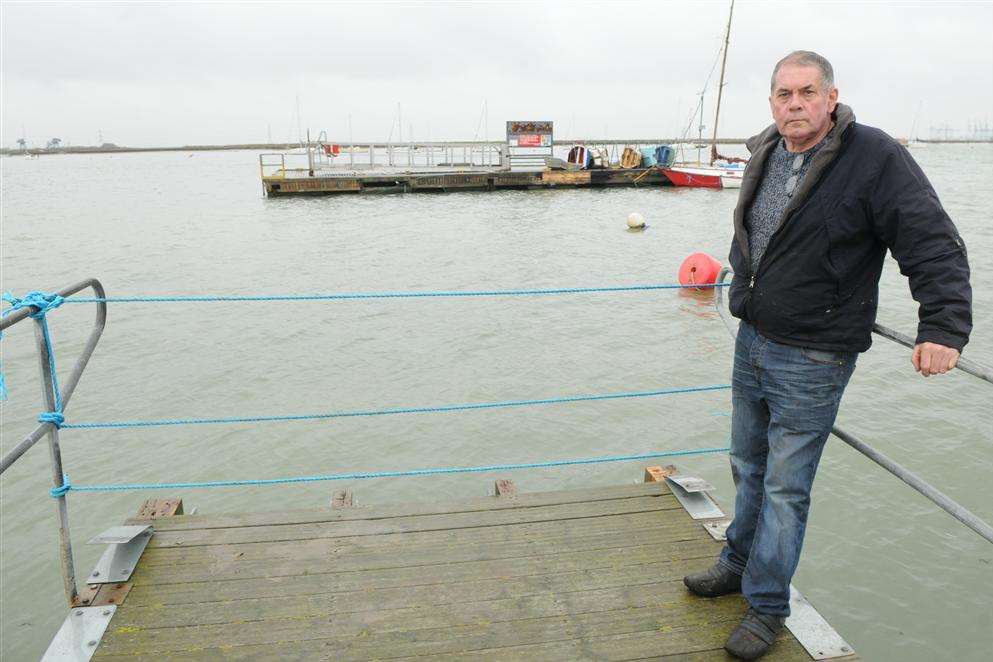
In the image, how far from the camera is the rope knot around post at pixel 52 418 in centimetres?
275

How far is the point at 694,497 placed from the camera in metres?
3.68

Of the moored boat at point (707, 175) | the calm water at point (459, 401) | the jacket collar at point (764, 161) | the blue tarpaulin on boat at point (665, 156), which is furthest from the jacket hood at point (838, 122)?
the blue tarpaulin on boat at point (665, 156)

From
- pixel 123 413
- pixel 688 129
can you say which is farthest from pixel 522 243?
pixel 688 129

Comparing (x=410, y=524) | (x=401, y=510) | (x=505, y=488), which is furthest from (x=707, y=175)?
(x=410, y=524)

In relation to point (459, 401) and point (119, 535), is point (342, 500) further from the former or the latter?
point (459, 401)

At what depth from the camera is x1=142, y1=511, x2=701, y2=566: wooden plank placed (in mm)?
3236

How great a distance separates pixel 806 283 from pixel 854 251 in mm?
186

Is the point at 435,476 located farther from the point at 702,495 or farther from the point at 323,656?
the point at 323,656

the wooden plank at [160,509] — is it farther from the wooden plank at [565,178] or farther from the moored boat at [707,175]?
the moored boat at [707,175]

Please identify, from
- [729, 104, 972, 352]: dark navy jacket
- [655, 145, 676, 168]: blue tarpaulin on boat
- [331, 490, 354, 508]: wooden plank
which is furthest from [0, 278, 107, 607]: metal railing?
[655, 145, 676, 168]: blue tarpaulin on boat

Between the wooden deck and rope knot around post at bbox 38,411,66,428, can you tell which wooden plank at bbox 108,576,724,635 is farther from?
the wooden deck

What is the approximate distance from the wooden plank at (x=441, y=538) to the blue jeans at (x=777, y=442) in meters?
0.67

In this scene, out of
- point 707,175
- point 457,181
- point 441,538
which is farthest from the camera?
point 707,175

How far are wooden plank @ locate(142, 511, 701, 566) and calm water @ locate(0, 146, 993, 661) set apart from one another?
2.14 meters
